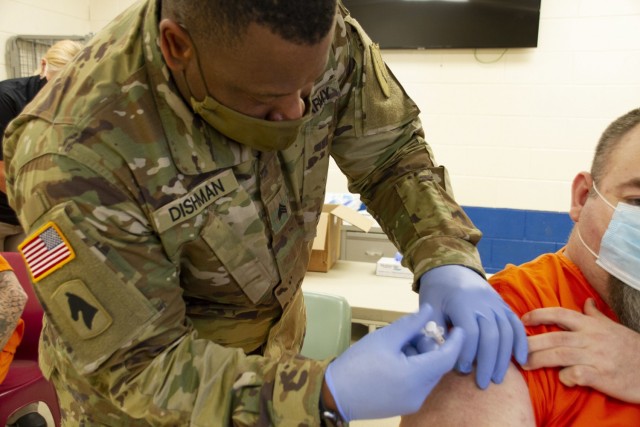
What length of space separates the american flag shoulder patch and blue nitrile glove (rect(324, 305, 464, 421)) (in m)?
0.52

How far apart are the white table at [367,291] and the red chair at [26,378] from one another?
1205 millimetres

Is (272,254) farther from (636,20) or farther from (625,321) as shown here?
(636,20)

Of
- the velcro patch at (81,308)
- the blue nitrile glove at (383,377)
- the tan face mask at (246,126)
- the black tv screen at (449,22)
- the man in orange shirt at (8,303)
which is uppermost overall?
the black tv screen at (449,22)

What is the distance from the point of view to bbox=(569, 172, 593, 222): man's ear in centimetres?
123

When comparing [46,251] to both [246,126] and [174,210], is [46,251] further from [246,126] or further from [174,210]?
[246,126]

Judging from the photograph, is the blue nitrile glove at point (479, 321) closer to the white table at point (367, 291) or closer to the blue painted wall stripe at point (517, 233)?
the white table at point (367, 291)

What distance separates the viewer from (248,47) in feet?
2.50

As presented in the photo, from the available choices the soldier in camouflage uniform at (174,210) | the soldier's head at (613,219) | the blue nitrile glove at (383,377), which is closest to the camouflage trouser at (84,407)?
the soldier in camouflage uniform at (174,210)

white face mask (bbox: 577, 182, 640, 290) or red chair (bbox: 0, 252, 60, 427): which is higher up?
white face mask (bbox: 577, 182, 640, 290)

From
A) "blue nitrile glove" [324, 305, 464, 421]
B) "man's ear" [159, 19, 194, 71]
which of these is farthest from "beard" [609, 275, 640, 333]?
"man's ear" [159, 19, 194, 71]

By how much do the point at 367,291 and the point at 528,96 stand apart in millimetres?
2290

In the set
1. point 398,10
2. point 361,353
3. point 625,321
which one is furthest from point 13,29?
point 625,321

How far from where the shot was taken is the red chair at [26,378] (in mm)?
1908

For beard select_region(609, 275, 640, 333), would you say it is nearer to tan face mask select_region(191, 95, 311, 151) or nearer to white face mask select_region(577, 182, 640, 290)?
white face mask select_region(577, 182, 640, 290)
